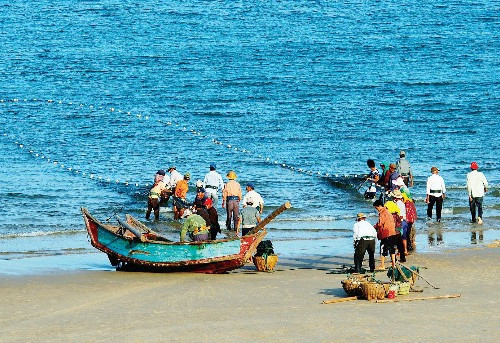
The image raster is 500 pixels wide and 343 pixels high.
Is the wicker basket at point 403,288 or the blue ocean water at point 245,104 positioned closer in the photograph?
the wicker basket at point 403,288

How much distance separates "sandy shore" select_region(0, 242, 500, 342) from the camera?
14.3 m

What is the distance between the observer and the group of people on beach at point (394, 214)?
1836 cm

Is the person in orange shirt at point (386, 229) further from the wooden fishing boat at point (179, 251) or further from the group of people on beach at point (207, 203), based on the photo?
the group of people on beach at point (207, 203)

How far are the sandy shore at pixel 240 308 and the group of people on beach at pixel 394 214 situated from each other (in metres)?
0.56

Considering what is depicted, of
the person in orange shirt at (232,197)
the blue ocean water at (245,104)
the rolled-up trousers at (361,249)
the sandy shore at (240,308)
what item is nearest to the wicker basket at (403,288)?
the sandy shore at (240,308)

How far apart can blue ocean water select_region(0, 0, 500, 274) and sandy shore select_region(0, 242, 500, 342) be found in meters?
3.64

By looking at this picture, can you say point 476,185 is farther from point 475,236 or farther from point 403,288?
point 403,288

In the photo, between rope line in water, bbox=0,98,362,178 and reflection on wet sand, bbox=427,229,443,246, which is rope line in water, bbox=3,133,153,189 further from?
reflection on wet sand, bbox=427,229,443,246

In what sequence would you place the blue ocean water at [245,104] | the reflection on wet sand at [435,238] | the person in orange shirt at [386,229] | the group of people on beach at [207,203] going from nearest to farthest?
the person in orange shirt at [386,229], the group of people on beach at [207,203], the reflection on wet sand at [435,238], the blue ocean water at [245,104]

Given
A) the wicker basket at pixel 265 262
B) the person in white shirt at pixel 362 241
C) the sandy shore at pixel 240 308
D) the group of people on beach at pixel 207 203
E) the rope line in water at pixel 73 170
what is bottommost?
the sandy shore at pixel 240 308

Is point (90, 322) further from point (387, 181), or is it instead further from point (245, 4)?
point (245, 4)

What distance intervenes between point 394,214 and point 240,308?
4.60 meters

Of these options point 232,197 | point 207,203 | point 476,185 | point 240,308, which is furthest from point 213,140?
point 240,308

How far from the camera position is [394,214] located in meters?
19.5
